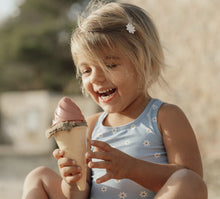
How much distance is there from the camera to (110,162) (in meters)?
1.53

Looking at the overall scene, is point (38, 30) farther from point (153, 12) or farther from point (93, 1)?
point (93, 1)

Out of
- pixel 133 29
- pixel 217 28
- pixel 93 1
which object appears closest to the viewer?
pixel 133 29

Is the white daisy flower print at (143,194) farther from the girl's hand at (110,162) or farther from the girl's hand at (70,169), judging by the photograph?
the girl's hand at (70,169)

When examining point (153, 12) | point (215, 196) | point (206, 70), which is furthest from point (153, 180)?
point (153, 12)

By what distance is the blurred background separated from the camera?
549 centimetres

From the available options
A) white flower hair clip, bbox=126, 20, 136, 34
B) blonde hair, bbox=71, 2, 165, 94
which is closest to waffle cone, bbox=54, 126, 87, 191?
blonde hair, bbox=71, 2, 165, 94

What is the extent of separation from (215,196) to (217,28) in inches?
109

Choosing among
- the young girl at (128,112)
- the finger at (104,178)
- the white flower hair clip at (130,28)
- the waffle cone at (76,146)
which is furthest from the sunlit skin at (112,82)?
the finger at (104,178)

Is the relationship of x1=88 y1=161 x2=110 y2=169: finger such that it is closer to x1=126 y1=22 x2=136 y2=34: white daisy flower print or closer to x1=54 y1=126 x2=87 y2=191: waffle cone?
x1=54 y1=126 x2=87 y2=191: waffle cone

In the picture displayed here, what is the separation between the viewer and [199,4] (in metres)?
5.75

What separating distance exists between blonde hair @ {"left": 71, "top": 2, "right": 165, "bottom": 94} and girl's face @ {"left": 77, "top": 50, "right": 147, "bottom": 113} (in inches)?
1.3

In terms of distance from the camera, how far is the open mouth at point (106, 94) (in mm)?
1825

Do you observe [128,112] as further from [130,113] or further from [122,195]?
[122,195]

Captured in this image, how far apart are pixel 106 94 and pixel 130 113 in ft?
0.55
